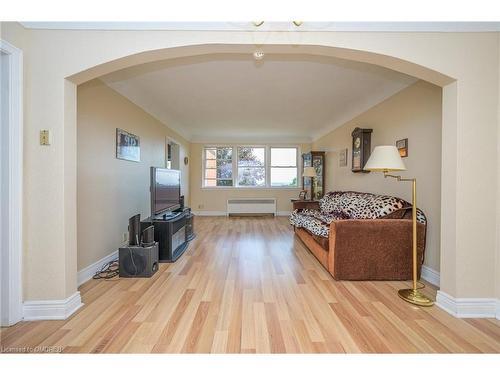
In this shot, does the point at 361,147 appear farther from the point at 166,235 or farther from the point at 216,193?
the point at 216,193

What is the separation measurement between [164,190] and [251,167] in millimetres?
4260

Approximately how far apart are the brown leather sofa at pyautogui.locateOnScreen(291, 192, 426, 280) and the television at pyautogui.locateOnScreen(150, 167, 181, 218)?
2197mm

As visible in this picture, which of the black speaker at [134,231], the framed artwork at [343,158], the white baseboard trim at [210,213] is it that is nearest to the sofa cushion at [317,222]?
the framed artwork at [343,158]

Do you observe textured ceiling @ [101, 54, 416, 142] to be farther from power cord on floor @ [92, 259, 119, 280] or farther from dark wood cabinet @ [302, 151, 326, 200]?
power cord on floor @ [92, 259, 119, 280]

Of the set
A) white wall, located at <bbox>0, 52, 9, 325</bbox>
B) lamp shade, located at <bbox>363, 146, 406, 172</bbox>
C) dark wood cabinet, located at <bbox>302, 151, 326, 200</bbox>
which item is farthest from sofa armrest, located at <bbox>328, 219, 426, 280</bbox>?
dark wood cabinet, located at <bbox>302, 151, 326, 200</bbox>

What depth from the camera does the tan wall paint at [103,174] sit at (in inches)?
95.2

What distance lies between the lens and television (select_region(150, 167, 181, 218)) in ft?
9.68

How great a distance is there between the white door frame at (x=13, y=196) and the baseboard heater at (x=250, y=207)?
17.9 feet

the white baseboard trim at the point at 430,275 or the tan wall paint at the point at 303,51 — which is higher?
the tan wall paint at the point at 303,51

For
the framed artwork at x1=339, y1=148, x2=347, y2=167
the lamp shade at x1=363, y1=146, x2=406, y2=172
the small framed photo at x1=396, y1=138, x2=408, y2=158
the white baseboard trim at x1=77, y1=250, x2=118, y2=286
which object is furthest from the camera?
the framed artwork at x1=339, y1=148, x2=347, y2=167

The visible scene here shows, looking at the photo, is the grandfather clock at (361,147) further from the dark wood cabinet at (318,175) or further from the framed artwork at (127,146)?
the framed artwork at (127,146)

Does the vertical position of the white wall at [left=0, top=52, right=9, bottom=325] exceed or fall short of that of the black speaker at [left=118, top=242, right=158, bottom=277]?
it exceeds it

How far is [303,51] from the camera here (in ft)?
6.14
